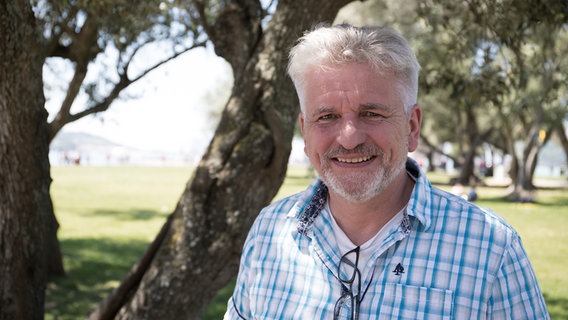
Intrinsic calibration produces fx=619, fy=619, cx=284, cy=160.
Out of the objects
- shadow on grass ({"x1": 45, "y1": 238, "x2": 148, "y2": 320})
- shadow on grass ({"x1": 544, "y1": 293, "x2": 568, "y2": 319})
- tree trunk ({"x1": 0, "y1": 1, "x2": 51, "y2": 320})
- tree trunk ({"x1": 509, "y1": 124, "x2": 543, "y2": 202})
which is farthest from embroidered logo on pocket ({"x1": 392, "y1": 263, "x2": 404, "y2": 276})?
tree trunk ({"x1": 509, "y1": 124, "x2": 543, "y2": 202})

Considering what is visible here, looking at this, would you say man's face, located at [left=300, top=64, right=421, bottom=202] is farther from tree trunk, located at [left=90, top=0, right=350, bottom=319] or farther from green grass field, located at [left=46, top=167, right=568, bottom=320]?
green grass field, located at [left=46, top=167, right=568, bottom=320]

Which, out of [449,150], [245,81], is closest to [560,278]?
[245,81]

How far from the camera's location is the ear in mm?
2330

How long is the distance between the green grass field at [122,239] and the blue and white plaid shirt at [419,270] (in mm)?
5749

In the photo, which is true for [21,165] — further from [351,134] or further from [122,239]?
[122,239]

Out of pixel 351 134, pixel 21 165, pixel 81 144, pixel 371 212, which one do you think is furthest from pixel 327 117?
pixel 81 144

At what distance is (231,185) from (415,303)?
2.45 meters

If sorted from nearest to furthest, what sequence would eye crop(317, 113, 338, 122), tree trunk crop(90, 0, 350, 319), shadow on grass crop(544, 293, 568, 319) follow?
eye crop(317, 113, 338, 122)
tree trunk crop(90, 0, 350, 319)
shadow on grass crop(544, 293, 568, 319)

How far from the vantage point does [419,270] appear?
2.10m

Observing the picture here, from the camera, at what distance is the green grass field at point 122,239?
8.97 meters

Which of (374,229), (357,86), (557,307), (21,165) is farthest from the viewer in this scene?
(557,307)

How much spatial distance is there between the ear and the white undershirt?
0.95ft

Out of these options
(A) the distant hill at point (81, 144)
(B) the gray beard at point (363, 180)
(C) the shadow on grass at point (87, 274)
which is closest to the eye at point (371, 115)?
(B) the gray beard at point (363, 180)

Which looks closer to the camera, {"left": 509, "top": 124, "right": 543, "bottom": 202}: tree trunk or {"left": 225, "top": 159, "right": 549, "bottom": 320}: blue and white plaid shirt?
{"left": 225, "top": 159, "right": 549, "bottom": 320}: blue and white plaid shirt
